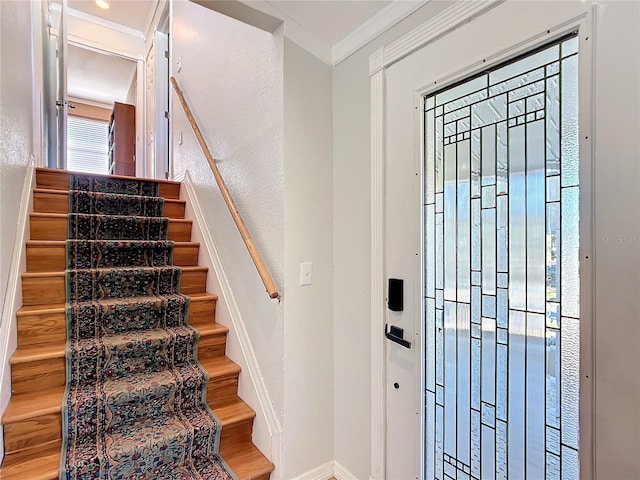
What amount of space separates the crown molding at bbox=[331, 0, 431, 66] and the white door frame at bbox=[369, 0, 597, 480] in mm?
85

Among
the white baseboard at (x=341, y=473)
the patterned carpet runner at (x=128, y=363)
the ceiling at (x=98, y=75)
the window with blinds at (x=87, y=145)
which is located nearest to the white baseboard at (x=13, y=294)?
the patterned carpet runner at (x=128, y=363)

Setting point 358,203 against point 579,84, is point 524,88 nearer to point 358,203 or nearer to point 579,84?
point 579,84

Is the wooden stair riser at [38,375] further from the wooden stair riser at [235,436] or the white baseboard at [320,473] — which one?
the white baseboard at [320,473]

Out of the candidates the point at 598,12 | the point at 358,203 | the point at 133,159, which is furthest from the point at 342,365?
the point at 133,159

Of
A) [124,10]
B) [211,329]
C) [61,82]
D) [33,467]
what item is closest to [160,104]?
[61,82]

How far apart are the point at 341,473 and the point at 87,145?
6.79 metres

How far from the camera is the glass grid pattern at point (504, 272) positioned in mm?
956

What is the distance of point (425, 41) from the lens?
132 centimetres

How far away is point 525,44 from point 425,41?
15.9 inches

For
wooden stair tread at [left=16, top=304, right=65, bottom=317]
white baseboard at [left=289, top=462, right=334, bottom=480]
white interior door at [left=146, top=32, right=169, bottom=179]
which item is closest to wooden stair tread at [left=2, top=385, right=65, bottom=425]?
wooden stair tread at [left=16, top=304, right=65, bottom=317]

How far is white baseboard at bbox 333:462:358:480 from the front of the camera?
171cm

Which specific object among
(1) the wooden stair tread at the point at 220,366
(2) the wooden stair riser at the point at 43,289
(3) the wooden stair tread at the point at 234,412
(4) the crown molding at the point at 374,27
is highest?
(4) the crown molding at the point at 374,27

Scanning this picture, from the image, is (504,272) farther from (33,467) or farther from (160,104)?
(160,104)

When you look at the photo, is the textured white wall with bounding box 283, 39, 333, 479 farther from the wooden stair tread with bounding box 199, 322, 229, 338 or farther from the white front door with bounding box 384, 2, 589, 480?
the wooden stair tread with bounding box 199, 322, 229, 338
